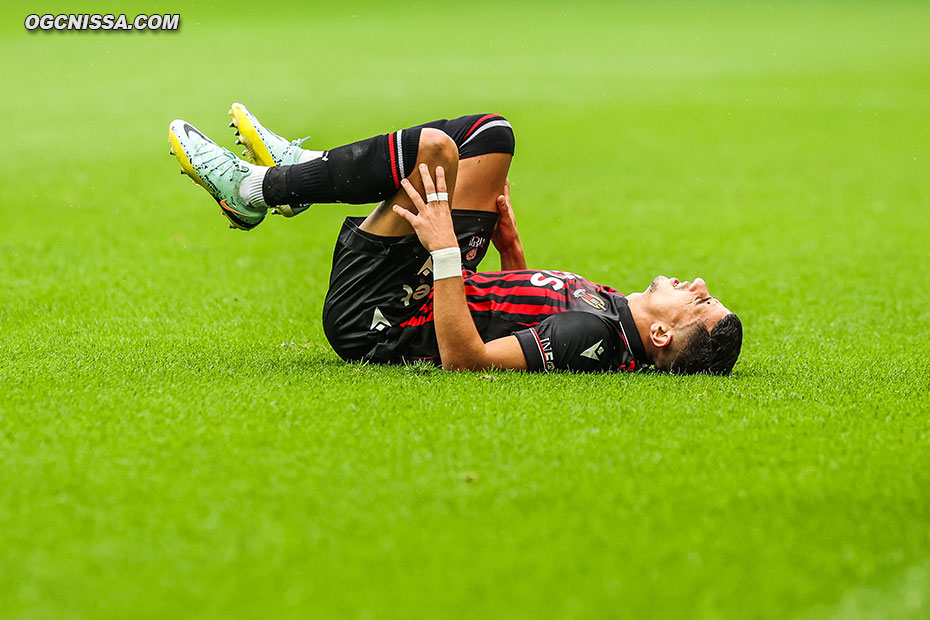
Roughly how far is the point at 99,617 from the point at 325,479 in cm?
92

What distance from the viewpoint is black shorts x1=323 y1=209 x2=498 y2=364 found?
15.3 feet

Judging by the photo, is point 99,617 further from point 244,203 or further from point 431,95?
point 431,95

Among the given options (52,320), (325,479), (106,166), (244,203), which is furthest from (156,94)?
(325,479)

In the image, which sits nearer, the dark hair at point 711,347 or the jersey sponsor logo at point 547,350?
the jersey sponsor logo at point 547,350

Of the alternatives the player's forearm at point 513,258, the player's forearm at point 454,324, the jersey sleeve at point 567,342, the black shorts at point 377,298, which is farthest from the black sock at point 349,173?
the player's forearm at point 513,258

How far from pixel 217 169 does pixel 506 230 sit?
5.21 feet

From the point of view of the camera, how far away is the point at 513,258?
217 inches

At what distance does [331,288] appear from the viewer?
4.80 meters

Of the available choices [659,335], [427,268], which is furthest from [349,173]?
[659,335]

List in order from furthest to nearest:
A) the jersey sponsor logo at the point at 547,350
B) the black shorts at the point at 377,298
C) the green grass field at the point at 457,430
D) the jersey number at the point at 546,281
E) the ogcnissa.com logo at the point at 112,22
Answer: the ogcnissa.com logo at the point at 112,22 < the jersey number at the point at 546,281 < the black shorts at the point at 377,298 < the jersey sponsor logo at the point at 547,350 < the green grass field at the point at 457,430

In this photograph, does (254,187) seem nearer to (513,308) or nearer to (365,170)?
(365,170)

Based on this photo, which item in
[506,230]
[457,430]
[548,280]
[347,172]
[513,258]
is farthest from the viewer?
[513,258]

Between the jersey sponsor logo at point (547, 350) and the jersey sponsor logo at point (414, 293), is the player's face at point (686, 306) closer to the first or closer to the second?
the jersey sponsor logo at point (547, 350)

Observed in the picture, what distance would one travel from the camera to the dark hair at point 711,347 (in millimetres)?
4680
